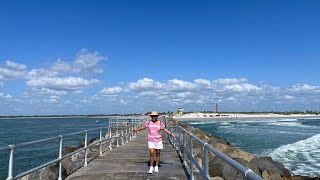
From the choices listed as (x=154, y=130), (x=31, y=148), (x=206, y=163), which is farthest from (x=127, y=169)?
(x=31, y=148)

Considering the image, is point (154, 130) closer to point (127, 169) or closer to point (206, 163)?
point (127, 169)

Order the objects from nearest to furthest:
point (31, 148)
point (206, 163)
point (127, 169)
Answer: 1. point (206, 163)
2. point (127, 169)
3. point (31, 148)

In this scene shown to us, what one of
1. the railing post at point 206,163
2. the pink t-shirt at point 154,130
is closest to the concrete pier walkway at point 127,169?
the pink t-shirt at point 154,130

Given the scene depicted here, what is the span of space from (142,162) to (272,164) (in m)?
7.72

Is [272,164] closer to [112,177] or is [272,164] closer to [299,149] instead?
[112,177]

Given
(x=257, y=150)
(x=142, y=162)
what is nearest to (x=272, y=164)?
(x=142, y=162)

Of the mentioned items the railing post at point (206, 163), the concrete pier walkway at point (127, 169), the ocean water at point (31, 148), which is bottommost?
the ocean water at point (31, 148)

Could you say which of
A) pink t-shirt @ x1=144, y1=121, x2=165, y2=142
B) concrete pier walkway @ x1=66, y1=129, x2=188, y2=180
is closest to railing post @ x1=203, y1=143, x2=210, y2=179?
concrete pier walkway @ x1=66, y1=129, x2=188, y2=180

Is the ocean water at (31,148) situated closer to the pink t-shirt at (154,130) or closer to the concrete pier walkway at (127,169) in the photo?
the concrete pier walkway at (127,169)

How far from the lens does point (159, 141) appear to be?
950 centimetres

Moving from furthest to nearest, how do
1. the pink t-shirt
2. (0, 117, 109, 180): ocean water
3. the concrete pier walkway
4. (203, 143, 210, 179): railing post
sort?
(0, 117, 109, 180): ocean water → the pink t-shirt → the concrete pier walkway → (203, 143, 210, 179): railing post

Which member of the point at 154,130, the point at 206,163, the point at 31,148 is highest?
the point at 154,130

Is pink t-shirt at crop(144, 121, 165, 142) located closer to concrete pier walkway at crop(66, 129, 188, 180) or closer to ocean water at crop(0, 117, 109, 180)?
concrete pier walkway at crop(66, 129, 188, 180)

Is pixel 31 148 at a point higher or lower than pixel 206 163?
lower
